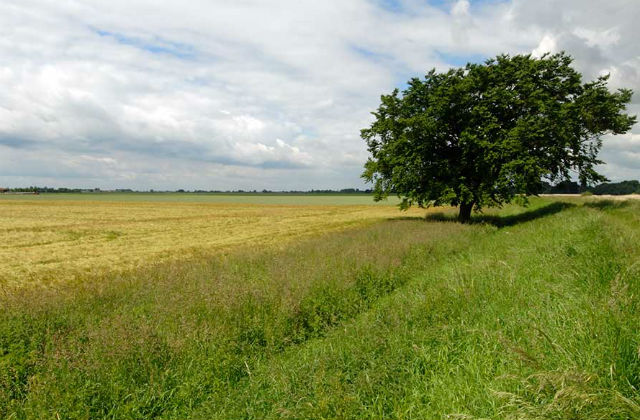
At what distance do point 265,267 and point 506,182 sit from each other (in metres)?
19.7

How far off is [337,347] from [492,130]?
82.5 ft

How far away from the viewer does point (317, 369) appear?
5.02 meters

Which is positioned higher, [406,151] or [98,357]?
[406,151]

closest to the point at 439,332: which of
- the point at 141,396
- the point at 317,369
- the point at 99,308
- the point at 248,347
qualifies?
the point at 317,369

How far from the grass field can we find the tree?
1704cm

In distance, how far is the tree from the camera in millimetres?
24656

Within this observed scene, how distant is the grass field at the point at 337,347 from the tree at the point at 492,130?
55.9 ft

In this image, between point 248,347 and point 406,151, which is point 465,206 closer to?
point 406,151

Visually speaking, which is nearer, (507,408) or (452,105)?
(507,408)

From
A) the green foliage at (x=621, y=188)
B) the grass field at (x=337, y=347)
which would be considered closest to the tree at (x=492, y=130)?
the grass field at (x=337, y=347)

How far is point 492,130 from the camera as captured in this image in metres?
25.9

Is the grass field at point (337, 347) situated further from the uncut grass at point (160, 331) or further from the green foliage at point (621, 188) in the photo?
the green foliage at point (621, 188)

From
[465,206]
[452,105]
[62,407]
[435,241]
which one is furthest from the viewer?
[465,206]

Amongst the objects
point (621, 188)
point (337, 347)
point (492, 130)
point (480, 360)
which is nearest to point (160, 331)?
point (337, 347)
